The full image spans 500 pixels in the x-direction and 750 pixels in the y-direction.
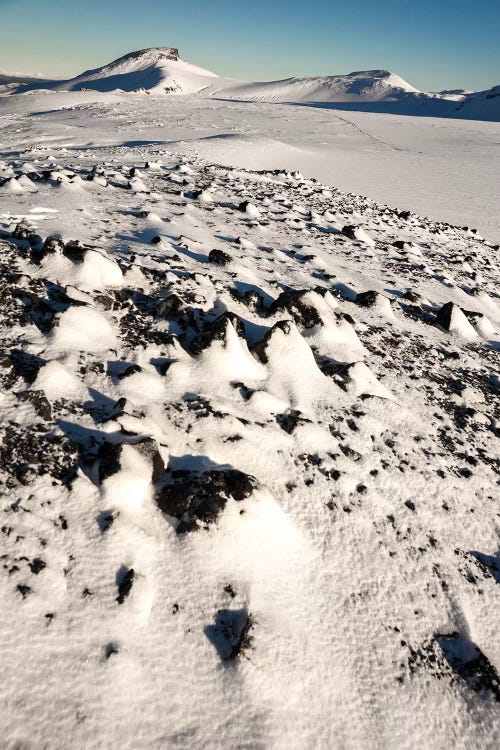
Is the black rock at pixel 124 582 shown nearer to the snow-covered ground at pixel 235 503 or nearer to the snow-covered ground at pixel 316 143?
the snow-covered ground at pixel 235 503

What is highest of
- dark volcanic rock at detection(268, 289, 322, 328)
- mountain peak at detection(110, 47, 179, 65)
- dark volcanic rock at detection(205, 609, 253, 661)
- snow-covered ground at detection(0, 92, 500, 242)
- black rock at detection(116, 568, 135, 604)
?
mountain peak at detection(110, 47, 179, 65)

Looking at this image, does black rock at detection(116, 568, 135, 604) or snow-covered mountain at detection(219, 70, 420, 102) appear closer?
black rock at detection(116, 568, 135, 604)

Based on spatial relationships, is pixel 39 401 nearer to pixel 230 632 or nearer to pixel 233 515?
pixel 233 515

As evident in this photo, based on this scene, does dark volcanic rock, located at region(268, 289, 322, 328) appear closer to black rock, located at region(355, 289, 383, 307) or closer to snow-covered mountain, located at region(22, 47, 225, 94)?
black rock, located at region(355, 289, 383, 307)

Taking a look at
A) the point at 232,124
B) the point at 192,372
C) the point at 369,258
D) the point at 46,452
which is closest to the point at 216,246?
the point at 369,258

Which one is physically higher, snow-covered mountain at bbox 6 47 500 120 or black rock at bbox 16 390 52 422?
snow-covered mountain at bbox 6 47 500 120

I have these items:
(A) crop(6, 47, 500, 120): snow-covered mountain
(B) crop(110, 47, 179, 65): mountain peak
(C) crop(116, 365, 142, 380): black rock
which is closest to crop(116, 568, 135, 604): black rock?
(C) crop(116, 365, 142, 380): black rock
